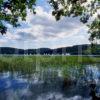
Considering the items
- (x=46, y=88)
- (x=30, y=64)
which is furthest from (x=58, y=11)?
(x=30, y=64)

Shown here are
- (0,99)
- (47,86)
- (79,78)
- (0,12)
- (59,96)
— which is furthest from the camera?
(79,78)

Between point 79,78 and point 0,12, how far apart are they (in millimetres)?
12406

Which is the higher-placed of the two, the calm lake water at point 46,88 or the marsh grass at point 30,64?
the marsh grass at point 30,64

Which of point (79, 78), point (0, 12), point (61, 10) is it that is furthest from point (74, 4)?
point (79, 78)

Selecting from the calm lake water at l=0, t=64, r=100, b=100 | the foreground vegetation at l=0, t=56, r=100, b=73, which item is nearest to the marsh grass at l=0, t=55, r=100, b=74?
the foreground vegetation at l=0, t=56, r=100, b=73

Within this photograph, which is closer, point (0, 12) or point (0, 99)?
point (0, 12)

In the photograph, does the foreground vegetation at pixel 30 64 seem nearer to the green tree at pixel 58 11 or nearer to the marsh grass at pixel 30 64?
the marsh grass at pixel 30 64

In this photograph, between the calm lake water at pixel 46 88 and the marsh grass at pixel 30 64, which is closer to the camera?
the calm lake water at pixel 46 88

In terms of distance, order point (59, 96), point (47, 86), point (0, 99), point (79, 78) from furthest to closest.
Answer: point (79, 78) < point (47, 86) < point (59, 96) < point (0, 99)

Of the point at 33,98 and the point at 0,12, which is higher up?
the point at 0,12

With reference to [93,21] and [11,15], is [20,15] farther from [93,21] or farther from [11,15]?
[93,21]

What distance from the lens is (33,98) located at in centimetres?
1994

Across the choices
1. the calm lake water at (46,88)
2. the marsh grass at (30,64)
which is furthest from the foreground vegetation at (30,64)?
the calm lake water at (46,88)

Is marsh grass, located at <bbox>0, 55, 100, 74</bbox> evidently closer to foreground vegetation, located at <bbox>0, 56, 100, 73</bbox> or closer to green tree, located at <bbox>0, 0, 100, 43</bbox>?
foreground vegetation, located at <bbox>0, 56, 100, 73</bbox>
